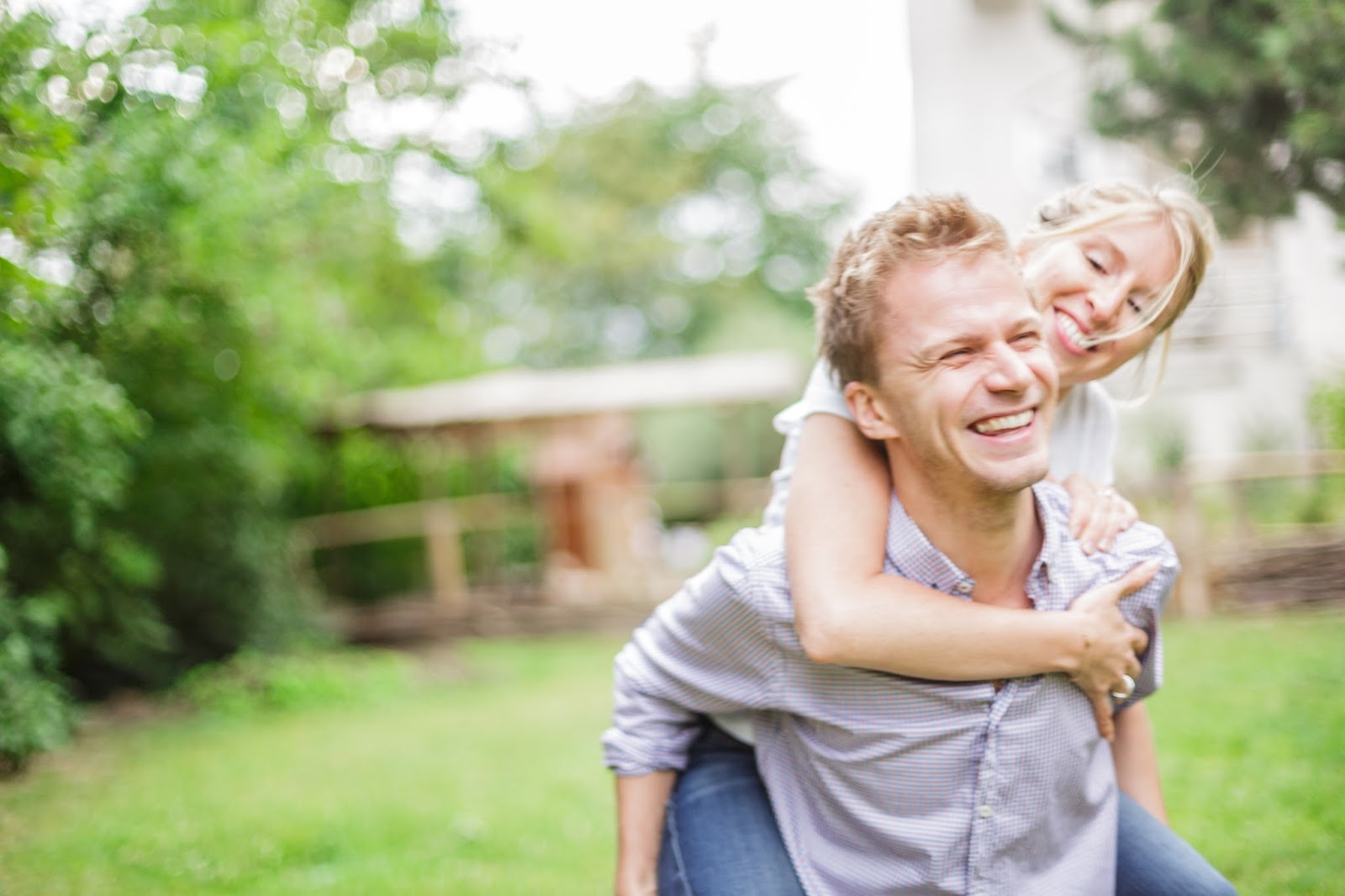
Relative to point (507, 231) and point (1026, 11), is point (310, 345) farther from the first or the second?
point (1026, 11)

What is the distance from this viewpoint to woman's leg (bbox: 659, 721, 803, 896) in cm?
237

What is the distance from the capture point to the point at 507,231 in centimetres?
1105

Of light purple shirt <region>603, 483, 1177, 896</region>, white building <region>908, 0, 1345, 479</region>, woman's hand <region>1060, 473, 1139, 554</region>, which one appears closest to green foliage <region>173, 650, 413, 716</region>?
white building <region>908, 0, 1345, 479</region>

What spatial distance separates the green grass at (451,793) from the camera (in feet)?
14.0

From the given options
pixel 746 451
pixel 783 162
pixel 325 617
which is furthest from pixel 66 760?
pixel 783 162

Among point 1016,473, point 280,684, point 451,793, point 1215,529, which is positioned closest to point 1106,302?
point 1016,473

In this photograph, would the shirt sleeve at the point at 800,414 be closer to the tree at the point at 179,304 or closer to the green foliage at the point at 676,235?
the tree at the point at 179,304

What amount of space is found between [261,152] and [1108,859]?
526 cm

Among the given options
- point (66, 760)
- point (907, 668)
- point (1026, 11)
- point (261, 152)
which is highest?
point (1026, 11)

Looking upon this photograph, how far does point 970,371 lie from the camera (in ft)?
7.06

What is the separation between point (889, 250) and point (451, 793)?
4.78 metres

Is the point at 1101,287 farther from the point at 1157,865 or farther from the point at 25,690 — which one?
the point at 25,690

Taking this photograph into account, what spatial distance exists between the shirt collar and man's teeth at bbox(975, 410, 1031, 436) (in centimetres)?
28

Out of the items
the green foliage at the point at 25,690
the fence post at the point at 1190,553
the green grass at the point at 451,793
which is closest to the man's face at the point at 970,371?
the green grass at the point at 451,793
